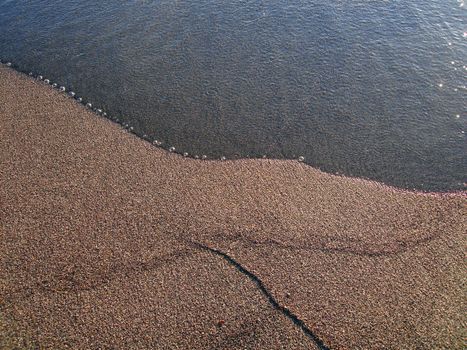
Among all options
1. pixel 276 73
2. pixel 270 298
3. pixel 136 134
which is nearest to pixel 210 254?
pixel 270 298

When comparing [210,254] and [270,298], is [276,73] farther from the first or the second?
[270,298]

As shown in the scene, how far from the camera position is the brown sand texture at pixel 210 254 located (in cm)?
1005

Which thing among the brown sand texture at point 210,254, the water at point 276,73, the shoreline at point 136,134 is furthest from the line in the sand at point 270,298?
the water at point 276,73

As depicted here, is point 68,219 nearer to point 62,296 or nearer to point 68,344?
point 62,296

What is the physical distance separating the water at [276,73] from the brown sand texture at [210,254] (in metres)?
1.52

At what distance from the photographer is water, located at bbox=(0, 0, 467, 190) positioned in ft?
51.0

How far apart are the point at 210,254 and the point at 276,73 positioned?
1012cm

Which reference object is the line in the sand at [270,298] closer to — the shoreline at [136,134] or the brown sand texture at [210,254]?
the brown sand texture at [210,254]

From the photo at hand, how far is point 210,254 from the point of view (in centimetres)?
1166

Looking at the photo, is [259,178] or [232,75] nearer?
[259,178]

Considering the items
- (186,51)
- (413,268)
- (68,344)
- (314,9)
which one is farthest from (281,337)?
(314,9)

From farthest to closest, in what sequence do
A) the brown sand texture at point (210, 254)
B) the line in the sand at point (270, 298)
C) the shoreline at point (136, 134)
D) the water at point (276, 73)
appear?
the water at point (276, 73) < the shoreline at point (136, 134) < the brown sand texture at point (210, 254) < the line in the sand at point (270, 298)

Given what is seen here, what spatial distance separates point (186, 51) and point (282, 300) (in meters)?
13.5

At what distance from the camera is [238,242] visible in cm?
1198
